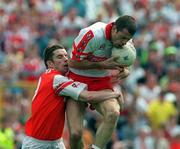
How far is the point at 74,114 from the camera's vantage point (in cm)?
1304

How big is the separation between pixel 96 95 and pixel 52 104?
2.00 feet

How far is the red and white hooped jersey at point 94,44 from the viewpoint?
1284cm

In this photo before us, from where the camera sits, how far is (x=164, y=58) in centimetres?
2280

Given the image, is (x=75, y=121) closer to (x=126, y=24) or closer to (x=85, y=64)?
(x=85, y=64)

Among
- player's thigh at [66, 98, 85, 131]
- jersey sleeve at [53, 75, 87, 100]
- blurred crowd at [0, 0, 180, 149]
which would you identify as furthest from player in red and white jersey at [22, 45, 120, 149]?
blurred crowd at [0, 0, 180, 149]

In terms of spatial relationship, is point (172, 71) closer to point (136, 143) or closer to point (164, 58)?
point (164, 58)

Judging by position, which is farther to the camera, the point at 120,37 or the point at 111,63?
the point at 111,63

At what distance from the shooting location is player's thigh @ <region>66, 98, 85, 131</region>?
13.0m

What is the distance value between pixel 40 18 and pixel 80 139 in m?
11.4

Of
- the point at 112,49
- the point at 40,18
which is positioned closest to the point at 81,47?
the point at 112,49

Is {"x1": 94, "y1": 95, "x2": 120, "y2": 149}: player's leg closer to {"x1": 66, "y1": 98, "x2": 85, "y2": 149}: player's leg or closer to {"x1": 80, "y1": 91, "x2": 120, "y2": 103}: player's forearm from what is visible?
{"x1": 80, "y1": 91, "x2": 120, "y2": 103}: player's forearm

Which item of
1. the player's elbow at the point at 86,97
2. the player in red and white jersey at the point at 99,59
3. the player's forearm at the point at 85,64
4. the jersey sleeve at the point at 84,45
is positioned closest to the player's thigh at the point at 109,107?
the player in red and white jersey at the point at 99,59

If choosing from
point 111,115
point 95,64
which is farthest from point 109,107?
point 95,64

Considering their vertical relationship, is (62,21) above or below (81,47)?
below
